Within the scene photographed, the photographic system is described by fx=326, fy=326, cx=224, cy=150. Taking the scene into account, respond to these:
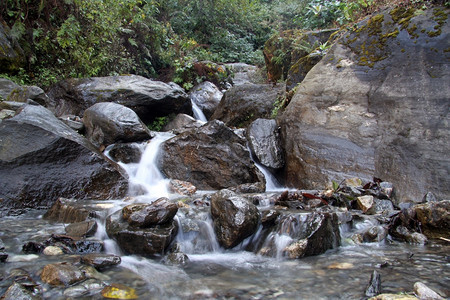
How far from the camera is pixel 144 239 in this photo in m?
3.60

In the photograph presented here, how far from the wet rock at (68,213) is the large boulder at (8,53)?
5.95 metres

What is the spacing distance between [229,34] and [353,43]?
1577 centimetres

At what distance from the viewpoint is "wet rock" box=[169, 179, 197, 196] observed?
640 centimetres

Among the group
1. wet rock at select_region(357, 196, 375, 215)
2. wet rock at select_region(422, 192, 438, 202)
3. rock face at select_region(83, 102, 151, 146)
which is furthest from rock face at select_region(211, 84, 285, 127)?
wet rock at select_region(422, 192, 438, 202)

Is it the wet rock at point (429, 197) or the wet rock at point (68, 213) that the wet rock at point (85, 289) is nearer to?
the wet rock at point (68, 213)

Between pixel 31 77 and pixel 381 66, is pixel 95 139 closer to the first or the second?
pixel 31 77

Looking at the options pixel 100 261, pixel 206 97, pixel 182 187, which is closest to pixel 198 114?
pixel 206 97

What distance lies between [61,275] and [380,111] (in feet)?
19.2

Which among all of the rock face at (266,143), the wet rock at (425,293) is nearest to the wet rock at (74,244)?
the wet rock at (425,293)

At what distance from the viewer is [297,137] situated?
6953 millimetres

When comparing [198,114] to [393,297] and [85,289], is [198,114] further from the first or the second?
[393,297]

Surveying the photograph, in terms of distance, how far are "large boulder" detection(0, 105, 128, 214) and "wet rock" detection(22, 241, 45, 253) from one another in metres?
1.90

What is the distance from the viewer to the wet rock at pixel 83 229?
389 centimetres

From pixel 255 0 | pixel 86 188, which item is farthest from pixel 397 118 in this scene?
pixel 255 0
